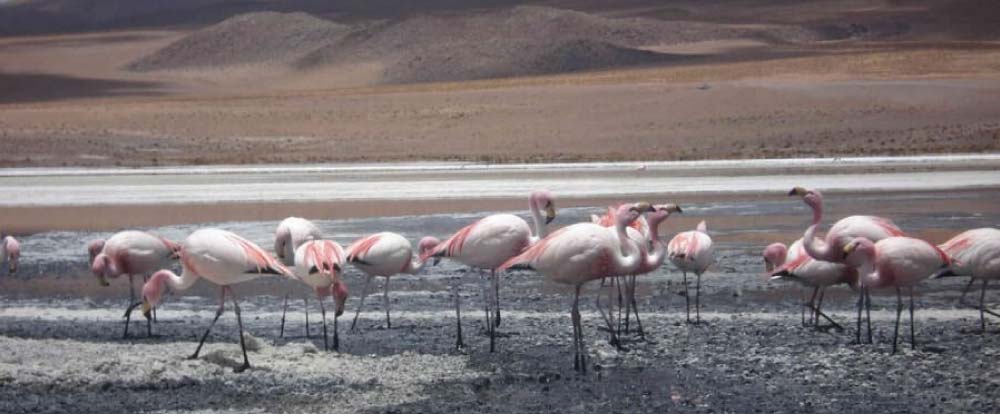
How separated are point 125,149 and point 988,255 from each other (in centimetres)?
2674

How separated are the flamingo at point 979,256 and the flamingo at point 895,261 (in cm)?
36

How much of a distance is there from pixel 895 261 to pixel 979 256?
0.84 meters

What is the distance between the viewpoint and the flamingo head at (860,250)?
11.3 m

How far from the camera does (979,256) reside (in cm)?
1165

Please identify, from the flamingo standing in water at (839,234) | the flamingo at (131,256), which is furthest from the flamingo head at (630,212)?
the flamingo at (131,256)

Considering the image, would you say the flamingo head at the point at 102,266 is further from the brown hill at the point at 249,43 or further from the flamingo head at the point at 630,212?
the brown hill at the point at 249,43

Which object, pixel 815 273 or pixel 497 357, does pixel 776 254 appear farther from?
pixel 497 357

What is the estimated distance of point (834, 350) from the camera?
11.1 metres

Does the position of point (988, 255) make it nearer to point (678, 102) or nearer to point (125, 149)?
point (125, 149)

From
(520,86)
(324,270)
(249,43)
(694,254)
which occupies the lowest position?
(694,254)

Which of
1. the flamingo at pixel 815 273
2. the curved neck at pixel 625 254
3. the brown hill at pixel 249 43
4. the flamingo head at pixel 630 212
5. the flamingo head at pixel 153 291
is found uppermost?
the brown hill at pixel 249 43

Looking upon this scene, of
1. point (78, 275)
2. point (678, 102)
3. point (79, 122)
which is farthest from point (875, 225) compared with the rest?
point (79, 122)

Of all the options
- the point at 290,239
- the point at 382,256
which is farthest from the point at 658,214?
the point at 290,239

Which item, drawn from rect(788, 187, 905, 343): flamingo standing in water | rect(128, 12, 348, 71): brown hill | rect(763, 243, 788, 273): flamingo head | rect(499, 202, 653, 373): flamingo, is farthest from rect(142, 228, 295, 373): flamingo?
rect(128, 12, 348, 71): brown hill
